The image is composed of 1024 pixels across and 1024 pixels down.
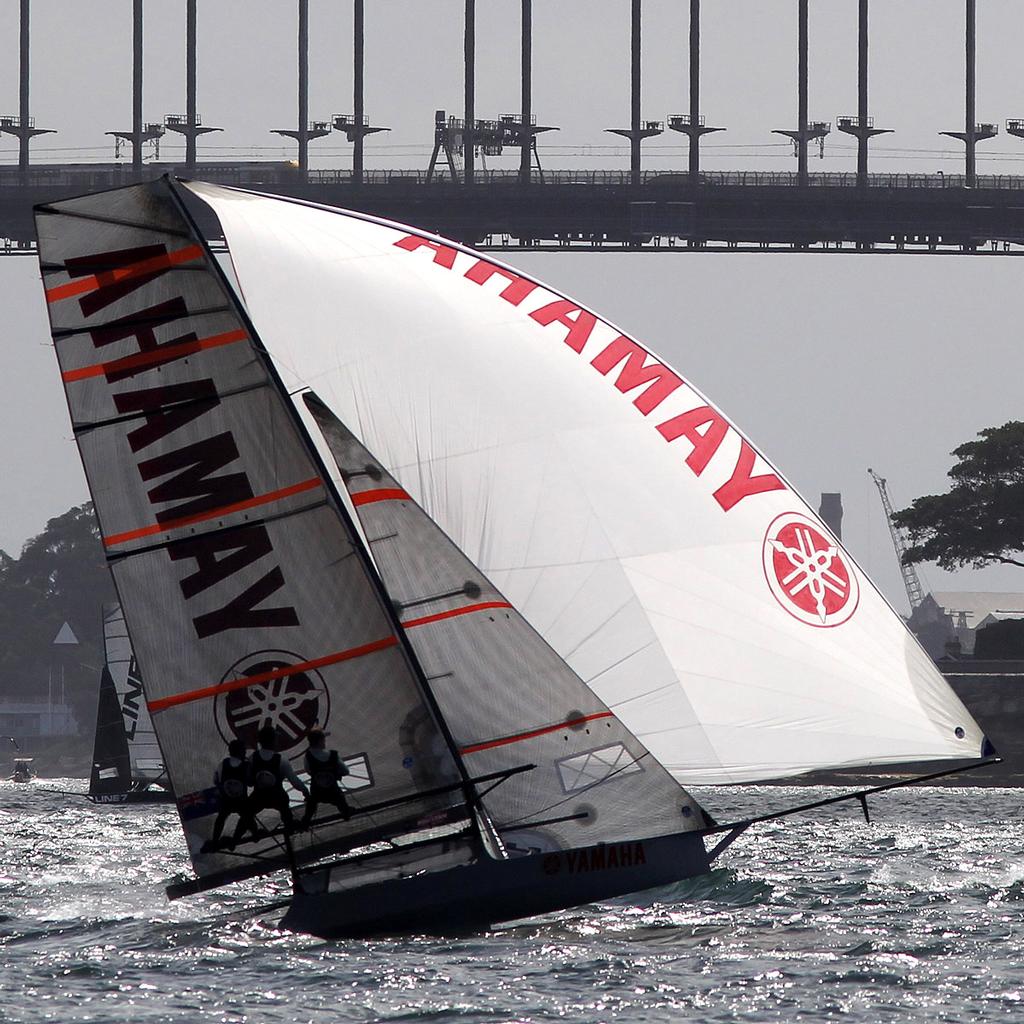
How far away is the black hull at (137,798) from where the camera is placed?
37875mm

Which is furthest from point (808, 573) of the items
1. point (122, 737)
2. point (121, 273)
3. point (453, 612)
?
point (122, 737)

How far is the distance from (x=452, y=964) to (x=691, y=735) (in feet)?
6.72

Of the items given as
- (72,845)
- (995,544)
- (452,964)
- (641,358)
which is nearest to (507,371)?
(641,358)

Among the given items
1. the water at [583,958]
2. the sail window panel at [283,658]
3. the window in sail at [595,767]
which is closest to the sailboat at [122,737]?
the water at [583,958]

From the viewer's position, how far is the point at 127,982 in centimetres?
1227

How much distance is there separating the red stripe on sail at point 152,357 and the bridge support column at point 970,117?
5790cm

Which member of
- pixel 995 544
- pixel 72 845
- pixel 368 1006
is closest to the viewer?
pixel 368 1006

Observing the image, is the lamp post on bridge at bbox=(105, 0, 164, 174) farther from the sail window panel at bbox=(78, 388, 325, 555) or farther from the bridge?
the sail window panel at bbox=(78, 388, 325, 555)

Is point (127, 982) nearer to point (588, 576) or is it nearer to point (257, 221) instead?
point (588, 576)

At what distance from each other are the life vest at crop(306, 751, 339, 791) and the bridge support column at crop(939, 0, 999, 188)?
58.7 metres

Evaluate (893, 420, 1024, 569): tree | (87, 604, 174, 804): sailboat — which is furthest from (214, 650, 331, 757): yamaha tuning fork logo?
(893, 420, 1024, 569): tree

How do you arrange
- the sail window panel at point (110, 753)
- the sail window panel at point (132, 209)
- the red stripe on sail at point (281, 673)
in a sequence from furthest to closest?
1. the sail window panel at point (110, 753)
2. the sail window panel at point (132, 209)
3. the red stripe on sail at point (281, 673)

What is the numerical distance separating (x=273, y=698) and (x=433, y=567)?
143cm

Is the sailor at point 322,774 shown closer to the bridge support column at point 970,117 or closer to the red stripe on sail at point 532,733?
the red stripe on sail at point 532,733
